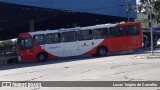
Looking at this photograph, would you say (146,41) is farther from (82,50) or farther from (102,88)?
(102,88)

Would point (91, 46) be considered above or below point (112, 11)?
below

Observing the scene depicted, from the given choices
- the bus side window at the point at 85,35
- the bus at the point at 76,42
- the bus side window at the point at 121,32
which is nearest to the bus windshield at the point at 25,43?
the bus at the point at 76,42

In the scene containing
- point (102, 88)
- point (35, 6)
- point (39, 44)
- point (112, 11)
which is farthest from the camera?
point (112, 11)

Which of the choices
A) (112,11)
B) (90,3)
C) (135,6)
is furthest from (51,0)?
(135,6)

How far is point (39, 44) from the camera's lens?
108ft

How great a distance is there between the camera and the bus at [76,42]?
108 ft

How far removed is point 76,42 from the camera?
33.1 m

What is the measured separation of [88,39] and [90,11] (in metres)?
17.6

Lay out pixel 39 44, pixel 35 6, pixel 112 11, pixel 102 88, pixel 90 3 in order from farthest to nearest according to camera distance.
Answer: pixel 112 11, pixel 90 3, pixel 35 6, pixel 39 44, pixel 102 88

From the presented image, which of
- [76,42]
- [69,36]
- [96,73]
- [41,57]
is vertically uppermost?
[69,36]

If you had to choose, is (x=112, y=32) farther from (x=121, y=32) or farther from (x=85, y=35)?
(x=85, y=35)

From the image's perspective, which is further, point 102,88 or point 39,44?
point 39,44

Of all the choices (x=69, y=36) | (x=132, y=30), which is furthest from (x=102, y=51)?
(x=132, y=30)

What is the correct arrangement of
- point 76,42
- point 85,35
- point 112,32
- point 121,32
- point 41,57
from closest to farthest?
point 41,57 < point 76,42 < point 85,35 < point 112,32 < point 121,32
